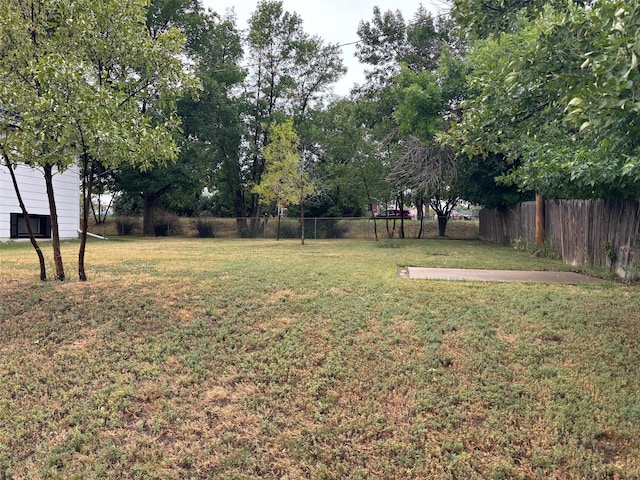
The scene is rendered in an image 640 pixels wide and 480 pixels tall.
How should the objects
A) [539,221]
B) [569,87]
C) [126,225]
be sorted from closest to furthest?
[569,87]
[539,221]
[126,225]

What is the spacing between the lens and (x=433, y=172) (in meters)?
13.8

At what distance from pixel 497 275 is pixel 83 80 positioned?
6614mm

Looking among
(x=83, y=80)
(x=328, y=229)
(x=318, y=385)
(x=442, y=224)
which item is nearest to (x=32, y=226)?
(x=328, y=229)

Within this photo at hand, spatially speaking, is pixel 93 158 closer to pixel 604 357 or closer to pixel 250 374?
pixel 250 374

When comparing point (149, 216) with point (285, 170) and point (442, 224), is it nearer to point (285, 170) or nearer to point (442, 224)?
point (285, 170)

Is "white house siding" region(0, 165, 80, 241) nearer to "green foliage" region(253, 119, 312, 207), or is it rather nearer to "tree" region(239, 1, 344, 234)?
"green foliage" region(253, 119, 312, 207)

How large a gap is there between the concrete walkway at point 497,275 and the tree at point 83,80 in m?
4.50

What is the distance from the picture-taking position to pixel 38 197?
15.4 metres

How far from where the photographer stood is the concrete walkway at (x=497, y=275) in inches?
253

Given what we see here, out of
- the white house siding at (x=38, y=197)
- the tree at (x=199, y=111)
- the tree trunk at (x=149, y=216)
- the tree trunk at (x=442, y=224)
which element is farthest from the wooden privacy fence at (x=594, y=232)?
the tree trunk at (x=149, y=216)

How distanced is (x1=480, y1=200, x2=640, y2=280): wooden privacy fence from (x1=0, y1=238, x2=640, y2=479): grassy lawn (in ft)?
6.30

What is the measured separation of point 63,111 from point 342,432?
4193 mm

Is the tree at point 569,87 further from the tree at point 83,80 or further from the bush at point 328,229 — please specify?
the bush at point 328,229

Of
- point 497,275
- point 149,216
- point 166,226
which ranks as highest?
point 149,216
